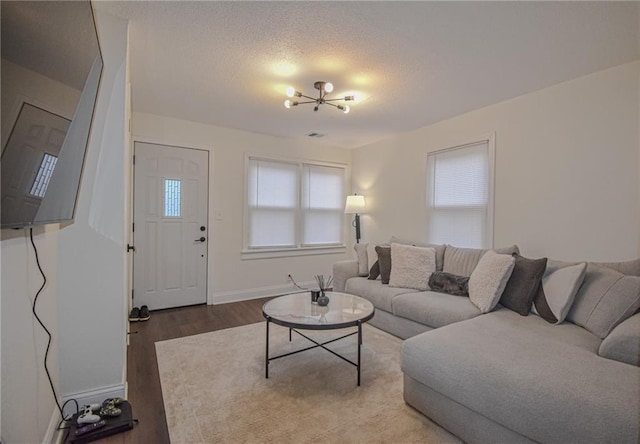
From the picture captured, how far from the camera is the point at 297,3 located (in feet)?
5.96

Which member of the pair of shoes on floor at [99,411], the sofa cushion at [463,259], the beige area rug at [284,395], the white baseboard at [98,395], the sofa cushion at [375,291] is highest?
the sofa cushion at [463,259]

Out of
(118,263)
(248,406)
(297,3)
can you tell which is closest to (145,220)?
(118,263)

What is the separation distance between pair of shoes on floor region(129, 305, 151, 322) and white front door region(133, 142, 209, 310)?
0.19m

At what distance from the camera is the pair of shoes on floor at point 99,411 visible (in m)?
1.72

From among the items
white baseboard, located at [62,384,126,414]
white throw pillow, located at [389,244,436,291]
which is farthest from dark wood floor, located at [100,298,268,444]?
white throw pillow, located at [389,244,436,291]

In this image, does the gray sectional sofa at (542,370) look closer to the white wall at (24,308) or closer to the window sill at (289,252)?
the white wall at (24,308)

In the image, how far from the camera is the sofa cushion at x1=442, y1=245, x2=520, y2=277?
303cm

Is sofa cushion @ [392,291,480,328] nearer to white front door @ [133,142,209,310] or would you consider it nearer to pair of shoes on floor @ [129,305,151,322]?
white front door @ [133,142,209,310]

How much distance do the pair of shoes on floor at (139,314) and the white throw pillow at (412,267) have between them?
9.30ft

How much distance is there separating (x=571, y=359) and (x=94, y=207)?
2.79m

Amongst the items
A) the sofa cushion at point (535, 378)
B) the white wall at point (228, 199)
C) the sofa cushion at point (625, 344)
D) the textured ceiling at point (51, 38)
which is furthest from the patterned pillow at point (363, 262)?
the textured ceiling at point (51, 38)

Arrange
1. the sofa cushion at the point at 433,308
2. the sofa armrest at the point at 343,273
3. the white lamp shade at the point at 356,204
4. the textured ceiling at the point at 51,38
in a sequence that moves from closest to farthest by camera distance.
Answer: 1. the textured ceiling at the point at 51,38
2. the sofa cushion at the point at 433,308
3. the sofa armrest at the point at 343,273
4. the white lamp shade at the point at 356,204

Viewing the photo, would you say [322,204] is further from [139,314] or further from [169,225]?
A: [139,314]

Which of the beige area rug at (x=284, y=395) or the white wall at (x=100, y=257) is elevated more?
the white wall at (x=100, y=257)
